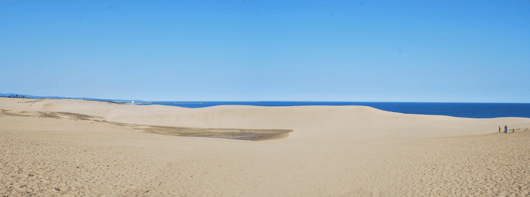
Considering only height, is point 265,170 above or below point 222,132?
above

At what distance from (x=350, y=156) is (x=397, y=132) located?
53.5ft

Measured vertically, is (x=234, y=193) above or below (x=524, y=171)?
below

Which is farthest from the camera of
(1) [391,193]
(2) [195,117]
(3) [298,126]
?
(2) [195,117]

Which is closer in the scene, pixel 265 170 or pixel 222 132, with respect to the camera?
pixel 265 170

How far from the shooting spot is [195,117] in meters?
44.1

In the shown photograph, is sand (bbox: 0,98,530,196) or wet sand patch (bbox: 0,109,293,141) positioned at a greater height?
sand (bbox: 0,98,530,196)

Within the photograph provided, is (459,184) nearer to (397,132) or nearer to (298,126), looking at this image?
(397,132)

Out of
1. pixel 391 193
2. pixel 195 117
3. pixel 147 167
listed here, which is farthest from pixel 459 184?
pixel 195 117

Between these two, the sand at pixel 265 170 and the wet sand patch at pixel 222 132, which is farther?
the wet sand patch at pixel 222 132

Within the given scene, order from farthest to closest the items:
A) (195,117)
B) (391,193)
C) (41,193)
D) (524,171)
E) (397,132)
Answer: (195,117)
(397,132)
(524,171)
(391,193)
(41,193)

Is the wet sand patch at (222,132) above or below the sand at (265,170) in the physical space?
below

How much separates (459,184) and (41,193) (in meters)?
11.9

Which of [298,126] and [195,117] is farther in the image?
[195,117]

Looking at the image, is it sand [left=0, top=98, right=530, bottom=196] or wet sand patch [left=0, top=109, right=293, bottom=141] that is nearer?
sand [left=0, top=98, right=530, bottom=196]
